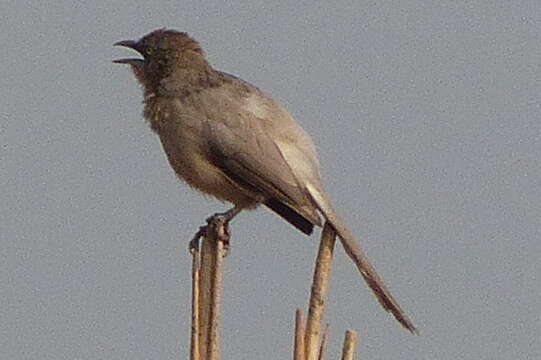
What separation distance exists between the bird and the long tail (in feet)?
0.78

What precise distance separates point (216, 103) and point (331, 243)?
6.94 ft

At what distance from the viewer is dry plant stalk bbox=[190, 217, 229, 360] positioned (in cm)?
292

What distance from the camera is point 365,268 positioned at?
414cm

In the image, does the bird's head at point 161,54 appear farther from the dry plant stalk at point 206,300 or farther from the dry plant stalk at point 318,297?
the dry plant stalk at point 318,297

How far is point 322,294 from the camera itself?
297 cm

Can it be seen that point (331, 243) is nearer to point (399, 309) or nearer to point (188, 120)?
point (399, 309)

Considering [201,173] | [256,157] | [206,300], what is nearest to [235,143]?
[256,157]

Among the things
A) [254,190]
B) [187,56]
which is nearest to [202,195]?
[254,190]

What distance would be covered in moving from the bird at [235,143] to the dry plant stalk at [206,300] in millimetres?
1398

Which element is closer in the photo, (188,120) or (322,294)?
(322,294)

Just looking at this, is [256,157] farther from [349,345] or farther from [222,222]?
[349,345]

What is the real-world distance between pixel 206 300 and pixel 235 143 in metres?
2.03

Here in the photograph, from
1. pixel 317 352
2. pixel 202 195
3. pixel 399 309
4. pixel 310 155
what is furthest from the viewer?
pixel 202 195

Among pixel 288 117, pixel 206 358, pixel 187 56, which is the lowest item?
pixel 206 358
